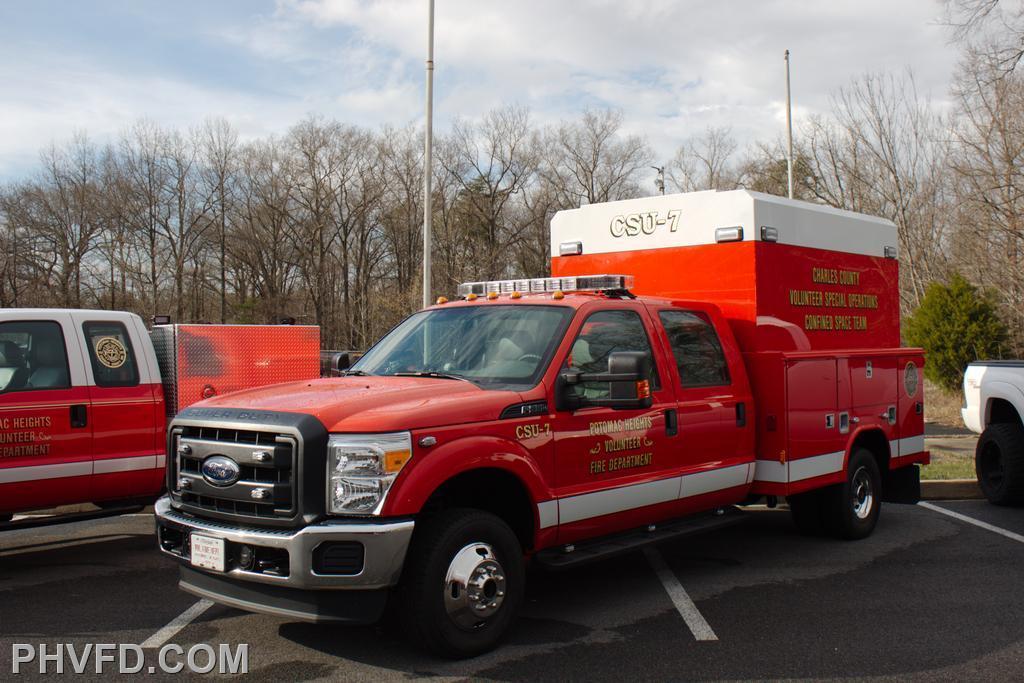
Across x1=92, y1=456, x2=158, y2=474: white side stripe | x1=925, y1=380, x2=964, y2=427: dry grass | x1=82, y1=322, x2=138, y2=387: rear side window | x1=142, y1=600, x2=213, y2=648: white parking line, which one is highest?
x1=82, y1=322, x2=138, y2=387: rear side window

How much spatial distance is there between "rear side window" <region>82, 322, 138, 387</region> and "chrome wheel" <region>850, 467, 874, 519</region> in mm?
6159

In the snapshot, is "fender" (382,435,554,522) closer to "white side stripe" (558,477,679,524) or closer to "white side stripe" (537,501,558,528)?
"white side stripe" (537,501,558,528)

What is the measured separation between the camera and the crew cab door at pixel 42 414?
6.46 meters

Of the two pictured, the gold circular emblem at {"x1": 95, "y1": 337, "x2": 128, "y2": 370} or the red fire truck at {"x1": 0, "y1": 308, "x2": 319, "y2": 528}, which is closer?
the red fire truck at {"x1": 0, "y1": 308, "x2": 319, "y2": 528}

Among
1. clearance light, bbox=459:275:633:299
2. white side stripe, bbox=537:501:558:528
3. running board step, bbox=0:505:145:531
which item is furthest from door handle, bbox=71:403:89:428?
white side stripe, bbox=537:501:558:528

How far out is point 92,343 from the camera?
7062mm

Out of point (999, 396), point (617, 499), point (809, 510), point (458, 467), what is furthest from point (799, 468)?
point (999, 396)

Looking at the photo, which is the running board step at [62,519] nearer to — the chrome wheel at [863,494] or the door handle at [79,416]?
the door handle at [79,416]

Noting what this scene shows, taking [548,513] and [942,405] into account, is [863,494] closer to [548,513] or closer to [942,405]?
[548,513]

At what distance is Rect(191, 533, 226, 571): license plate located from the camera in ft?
14.8

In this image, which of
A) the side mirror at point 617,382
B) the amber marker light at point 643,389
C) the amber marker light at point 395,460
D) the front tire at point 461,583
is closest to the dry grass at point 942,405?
the amber marker light at point 643,389

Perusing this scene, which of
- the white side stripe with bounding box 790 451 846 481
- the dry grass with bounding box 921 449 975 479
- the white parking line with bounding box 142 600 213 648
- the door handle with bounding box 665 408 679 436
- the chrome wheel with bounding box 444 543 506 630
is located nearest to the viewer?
the chrome wheel with bounding box 444 543 506 630

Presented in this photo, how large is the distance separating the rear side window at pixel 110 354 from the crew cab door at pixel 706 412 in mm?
4199

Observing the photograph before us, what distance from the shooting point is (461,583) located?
4.65 meters
